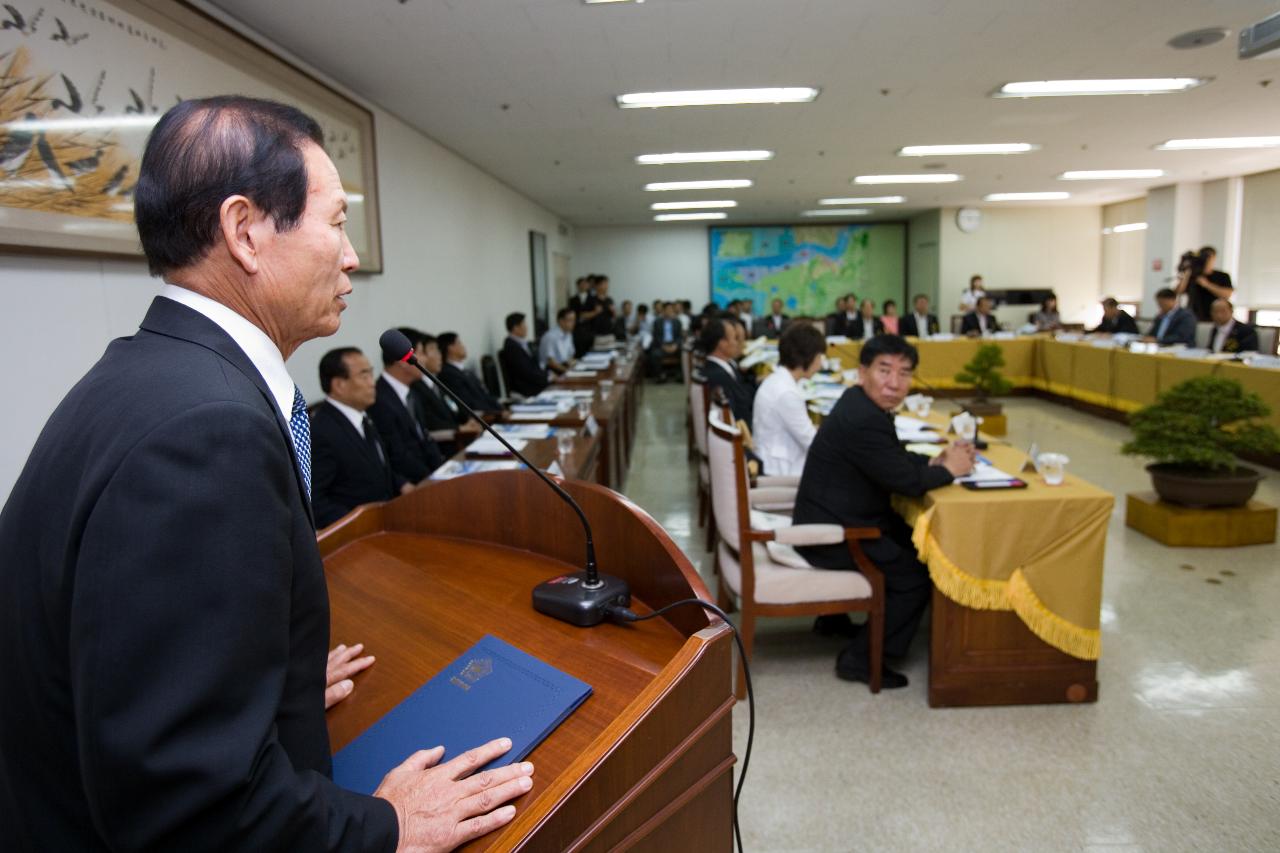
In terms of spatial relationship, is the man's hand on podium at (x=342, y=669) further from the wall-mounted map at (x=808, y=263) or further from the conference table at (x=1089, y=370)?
the wall-mounted map at (x=808, y=263)

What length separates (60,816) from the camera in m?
0.65

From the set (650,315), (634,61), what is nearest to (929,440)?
(634,61)

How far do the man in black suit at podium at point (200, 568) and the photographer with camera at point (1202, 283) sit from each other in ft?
29.2

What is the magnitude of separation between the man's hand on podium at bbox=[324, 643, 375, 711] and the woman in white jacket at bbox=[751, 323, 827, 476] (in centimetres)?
277

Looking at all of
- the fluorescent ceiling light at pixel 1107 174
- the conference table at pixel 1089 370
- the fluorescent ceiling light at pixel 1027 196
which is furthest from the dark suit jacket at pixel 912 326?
the fluorescent ceiling light at pixel 1107 174

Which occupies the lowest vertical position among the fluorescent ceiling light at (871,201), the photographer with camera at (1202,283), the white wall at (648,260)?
the photographer with camera at (1202,283)

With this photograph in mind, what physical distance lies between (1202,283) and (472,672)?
30.6 feet

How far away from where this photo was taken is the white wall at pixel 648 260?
611 inches

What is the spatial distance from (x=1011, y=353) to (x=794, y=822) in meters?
8.81

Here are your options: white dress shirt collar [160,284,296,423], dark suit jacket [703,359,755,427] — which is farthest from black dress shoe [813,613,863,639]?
white dress shirt collar [160,284,296,423]

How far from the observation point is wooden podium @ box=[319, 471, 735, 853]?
690mm

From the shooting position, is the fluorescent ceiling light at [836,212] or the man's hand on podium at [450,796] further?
the fluorescent ceiling light at [836,212]

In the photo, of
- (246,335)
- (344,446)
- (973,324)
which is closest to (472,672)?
(246,335)

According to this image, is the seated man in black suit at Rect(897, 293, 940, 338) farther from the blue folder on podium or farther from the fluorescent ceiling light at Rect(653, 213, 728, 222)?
the blue folder on podium
